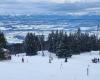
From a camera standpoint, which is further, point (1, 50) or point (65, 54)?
point (65, 54)

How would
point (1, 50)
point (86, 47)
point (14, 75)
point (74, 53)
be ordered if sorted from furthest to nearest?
point (86, 47)
point (74, 53)
point (1, 50)
point (14, 75)

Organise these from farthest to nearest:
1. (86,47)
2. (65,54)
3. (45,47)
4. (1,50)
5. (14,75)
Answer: (45,47) → (86,47) → (65,54) → (1,50) → (14,75)

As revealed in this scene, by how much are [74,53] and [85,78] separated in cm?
5168

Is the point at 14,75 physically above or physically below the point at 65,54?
above

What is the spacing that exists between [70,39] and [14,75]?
2154 inches

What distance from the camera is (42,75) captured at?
26.3 meters

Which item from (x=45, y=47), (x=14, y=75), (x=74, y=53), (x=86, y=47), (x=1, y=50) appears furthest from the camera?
(x=45, y=47)

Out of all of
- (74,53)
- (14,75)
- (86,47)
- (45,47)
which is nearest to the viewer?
(14,75)

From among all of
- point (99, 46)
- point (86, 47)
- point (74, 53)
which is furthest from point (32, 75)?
point (99, 46)

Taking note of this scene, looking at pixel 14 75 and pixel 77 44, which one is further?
pixel 77 44

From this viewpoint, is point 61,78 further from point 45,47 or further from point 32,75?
point 45,47

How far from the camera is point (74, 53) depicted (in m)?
78.0

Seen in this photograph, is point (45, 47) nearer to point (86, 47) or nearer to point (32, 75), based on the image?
point (86, 47)

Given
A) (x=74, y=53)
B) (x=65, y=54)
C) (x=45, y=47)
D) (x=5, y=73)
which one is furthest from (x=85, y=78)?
(x=45, y=47)
